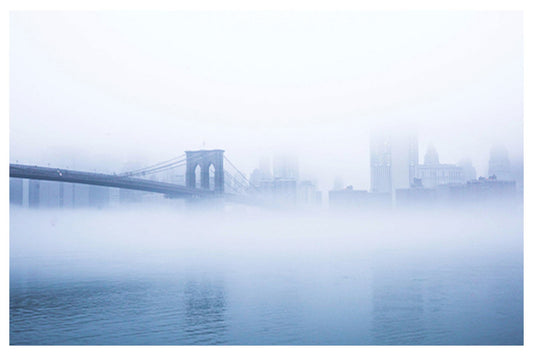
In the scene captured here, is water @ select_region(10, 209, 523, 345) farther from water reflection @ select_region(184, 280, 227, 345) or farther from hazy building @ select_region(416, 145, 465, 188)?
hazy building @ select_region(416, 145, 465, 188)

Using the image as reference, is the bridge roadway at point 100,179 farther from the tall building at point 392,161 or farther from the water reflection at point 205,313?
the tall building at point 392,161

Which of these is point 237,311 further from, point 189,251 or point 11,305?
point 189,251

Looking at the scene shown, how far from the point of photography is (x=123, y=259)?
543 inches

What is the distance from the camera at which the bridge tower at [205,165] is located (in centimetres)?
1361

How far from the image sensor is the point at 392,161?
12609 millimetres

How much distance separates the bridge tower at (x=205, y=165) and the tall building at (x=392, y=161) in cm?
347

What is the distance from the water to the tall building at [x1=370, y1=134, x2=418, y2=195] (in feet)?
5.84

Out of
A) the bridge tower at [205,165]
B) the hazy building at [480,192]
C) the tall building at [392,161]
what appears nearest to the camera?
the hazy building at [480,192]

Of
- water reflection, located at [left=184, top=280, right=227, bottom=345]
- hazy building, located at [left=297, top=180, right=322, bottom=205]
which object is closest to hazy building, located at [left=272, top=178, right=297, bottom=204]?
hazy building, located at [left=297, top=180, right=322, bottom=205]

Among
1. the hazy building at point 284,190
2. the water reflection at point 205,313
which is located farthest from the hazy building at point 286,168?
the water reflection at point 205,313

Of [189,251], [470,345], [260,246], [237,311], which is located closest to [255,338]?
[237,311]

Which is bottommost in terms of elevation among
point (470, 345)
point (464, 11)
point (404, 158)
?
point (470, 345)

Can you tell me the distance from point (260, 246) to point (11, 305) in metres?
9.99

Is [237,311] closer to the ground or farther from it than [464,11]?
closer to the ground
